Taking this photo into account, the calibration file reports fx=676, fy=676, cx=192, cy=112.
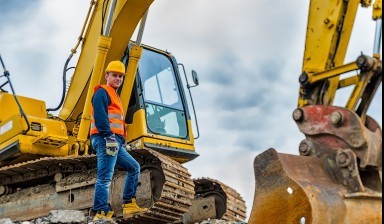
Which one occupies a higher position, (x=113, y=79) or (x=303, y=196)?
(x=113, y=79)

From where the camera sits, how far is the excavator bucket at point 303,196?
3807mm

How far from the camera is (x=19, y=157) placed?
349 inches

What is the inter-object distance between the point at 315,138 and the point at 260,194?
1.63 feet

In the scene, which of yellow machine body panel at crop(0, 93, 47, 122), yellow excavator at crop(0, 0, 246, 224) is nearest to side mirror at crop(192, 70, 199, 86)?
yellow excavator at crop(0, 0, 246, 224)

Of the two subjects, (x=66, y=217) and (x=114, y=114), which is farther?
(x=114, y=114)

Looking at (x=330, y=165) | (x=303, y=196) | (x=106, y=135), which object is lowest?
(x=303, y=196)

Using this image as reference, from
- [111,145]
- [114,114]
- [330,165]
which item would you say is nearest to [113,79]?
[114,114]

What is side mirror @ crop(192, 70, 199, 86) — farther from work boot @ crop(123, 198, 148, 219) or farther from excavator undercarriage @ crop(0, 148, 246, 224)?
work boot @ crop(123, 198, 148, 219)

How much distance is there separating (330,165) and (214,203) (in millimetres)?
5257

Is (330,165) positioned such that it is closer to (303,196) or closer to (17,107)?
(303,196)

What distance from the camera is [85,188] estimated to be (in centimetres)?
848

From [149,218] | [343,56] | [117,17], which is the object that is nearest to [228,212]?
[149,218]

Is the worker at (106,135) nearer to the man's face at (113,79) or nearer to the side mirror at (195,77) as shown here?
the man's face at (113,79)

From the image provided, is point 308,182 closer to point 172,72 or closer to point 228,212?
point 228,212
